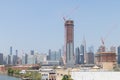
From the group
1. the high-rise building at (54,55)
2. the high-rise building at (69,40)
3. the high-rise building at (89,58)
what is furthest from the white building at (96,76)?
the high-rise building at (54,55)

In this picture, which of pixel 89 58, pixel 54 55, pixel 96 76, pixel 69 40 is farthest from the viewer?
pixel 54 55

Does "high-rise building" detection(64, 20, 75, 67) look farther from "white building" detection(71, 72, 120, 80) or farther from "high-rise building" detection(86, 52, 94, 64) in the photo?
"white building" detection(71, 72, 120, 80)

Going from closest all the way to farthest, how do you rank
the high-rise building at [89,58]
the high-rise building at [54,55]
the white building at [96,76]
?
the white building at [96,76], the high-rise building at [89,58], the high-rise building at [54,55]

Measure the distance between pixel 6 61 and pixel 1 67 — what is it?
52.6 m

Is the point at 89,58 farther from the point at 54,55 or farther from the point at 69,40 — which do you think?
the point at 54,55

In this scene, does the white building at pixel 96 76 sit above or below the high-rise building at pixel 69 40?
below

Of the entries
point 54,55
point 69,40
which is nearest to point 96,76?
point 69,40

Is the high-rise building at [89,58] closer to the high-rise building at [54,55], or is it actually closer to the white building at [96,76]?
the high-rise building at [54,55]

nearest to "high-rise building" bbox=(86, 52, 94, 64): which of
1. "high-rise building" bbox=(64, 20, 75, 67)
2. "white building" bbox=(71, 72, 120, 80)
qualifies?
"high-rise building" bbox=(64, 20, 75, 67)

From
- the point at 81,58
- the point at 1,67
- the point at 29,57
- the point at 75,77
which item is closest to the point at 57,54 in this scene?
the point at 29,57

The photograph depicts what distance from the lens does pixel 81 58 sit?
395 feet

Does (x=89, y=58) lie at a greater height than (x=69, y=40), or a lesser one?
lesser

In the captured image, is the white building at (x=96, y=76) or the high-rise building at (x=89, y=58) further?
the high-rise building at (x=89, y=58)

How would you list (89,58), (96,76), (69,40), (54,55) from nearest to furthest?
(96,76) → (69,40) → (89,58) → (54,55)
